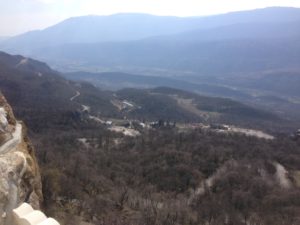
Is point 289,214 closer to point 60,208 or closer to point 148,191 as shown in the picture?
point 148,191

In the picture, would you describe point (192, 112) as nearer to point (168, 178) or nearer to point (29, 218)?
point (168, 178)

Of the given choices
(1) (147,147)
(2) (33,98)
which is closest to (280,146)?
(1) (147,147)

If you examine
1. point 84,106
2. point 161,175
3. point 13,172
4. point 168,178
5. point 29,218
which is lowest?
point 84,106

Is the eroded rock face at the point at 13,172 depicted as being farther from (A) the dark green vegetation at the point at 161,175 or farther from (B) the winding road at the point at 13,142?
(A) the dark green vegetation at the point at 161,175

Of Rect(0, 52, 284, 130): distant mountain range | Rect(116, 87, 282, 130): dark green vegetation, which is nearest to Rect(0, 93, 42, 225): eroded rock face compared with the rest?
Rect(0, 52, 284, 130): distant mountain range

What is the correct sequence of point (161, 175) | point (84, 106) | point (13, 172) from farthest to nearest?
point (84, 106) → point (161, 175) → point (13, 172)

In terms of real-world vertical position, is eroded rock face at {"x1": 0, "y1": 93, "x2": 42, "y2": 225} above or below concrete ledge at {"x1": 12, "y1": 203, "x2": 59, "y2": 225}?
below

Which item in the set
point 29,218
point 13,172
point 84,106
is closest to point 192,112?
point 84,106

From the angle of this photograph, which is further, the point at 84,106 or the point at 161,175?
the point at 84,106

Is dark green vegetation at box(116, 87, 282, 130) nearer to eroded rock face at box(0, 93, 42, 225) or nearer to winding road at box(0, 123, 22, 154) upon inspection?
eroded rock face at box(0, 93, 42, 225)
